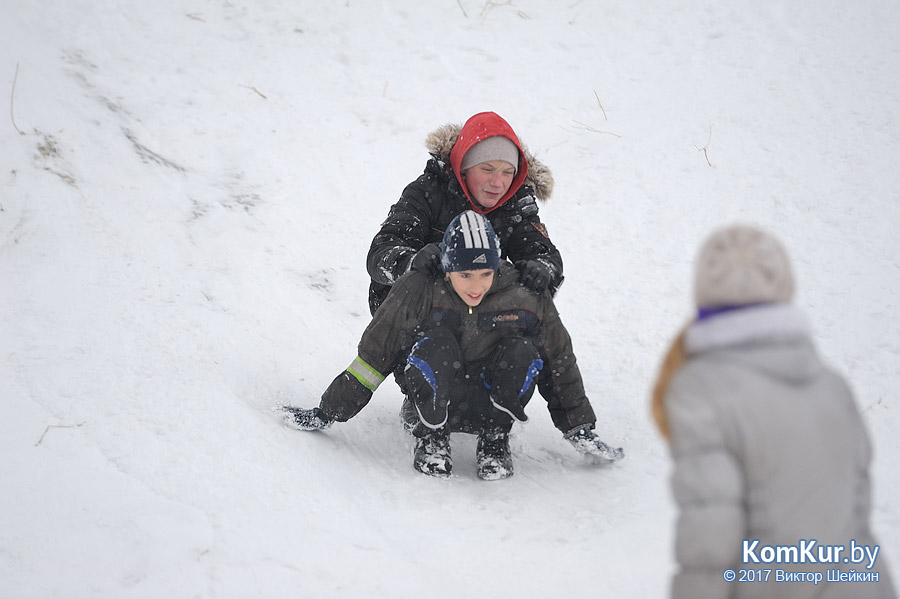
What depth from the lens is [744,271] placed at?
1.31 metres

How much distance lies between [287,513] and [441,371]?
2.41 ft

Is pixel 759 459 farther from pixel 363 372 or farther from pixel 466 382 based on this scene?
pixel 363 372

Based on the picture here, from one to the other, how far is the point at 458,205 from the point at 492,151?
11.5 inches

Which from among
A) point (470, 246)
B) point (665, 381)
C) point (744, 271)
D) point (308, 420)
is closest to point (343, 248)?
point (308, 420)

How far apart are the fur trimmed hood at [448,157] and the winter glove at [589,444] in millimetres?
1077

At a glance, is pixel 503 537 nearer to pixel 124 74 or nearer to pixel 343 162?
pixel 343 162

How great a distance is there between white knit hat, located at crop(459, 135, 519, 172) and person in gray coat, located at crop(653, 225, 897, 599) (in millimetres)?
1759

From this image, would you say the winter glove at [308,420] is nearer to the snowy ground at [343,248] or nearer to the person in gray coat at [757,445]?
the snowy ground at [343,248]

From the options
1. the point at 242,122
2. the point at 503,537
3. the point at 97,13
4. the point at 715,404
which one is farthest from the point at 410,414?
the point at 97,13

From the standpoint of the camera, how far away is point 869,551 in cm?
141

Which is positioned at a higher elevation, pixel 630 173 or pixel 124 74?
pixel 630 173

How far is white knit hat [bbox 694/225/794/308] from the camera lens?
4.30 feet

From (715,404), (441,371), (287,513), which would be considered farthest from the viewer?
(441,371)

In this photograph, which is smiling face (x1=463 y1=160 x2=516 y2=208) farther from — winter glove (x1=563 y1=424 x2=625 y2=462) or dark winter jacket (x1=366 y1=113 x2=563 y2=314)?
winter glove (x1=563 y1=424 x2=625 y2=462)
